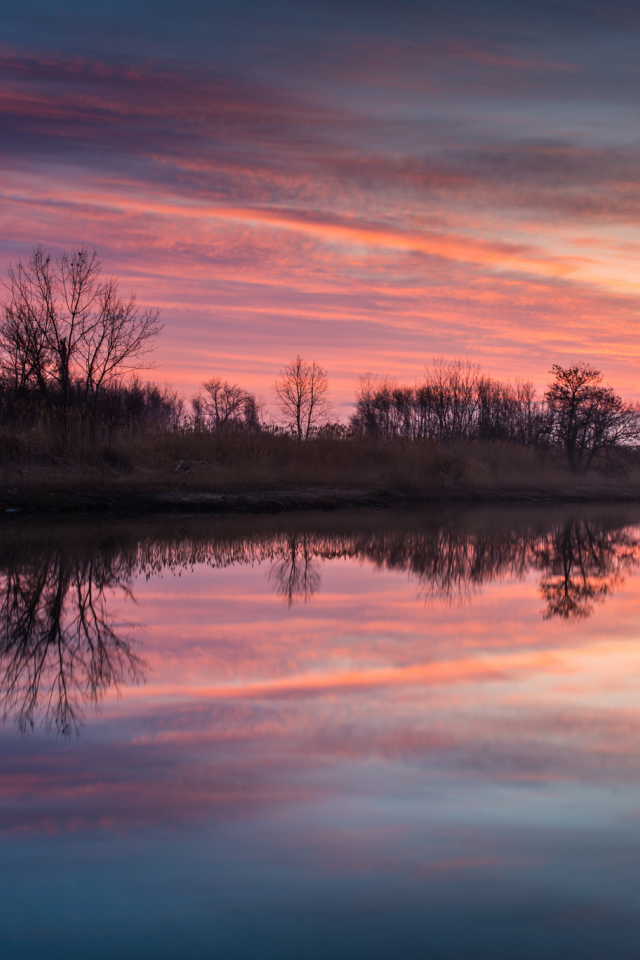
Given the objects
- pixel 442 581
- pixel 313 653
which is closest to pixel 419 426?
pixel 442 581

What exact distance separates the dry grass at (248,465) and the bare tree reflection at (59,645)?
10166mm

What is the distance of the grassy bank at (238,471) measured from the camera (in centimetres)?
2028

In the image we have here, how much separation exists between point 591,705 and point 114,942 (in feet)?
11.1

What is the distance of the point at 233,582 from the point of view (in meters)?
10.2

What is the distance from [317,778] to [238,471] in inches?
790

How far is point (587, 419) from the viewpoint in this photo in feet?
139

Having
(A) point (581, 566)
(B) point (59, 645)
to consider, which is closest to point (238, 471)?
(A) point (581, 566)

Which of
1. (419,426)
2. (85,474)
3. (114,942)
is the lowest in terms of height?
(114,942)

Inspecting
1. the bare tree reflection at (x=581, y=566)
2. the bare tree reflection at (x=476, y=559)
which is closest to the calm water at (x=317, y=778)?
the bare tree reflection at (x=581, y=566)

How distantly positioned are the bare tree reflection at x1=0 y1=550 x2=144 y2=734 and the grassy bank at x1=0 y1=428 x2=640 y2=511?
9593mm

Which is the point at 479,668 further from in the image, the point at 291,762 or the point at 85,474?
the point at 85,474

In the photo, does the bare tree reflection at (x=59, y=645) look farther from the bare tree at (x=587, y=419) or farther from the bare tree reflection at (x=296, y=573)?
the bare tree at (x=587, y=419)

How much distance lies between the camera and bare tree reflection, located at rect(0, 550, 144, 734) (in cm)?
506

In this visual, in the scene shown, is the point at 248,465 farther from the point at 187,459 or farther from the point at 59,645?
the point at 59,645
